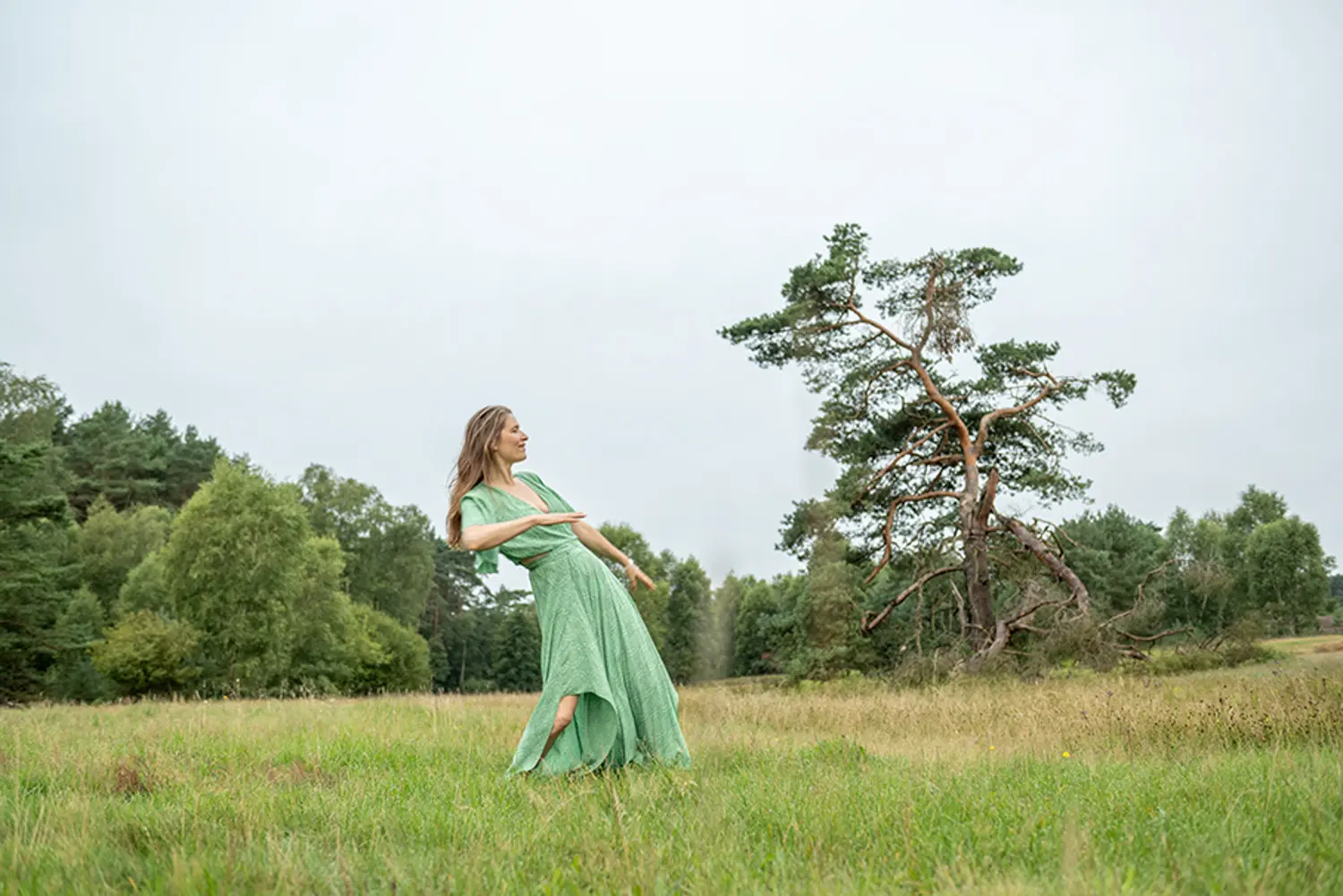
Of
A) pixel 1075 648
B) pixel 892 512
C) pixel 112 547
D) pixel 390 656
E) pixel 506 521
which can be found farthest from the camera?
pixel 390 656

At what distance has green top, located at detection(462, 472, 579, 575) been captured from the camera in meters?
5.11

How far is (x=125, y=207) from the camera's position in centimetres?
3534

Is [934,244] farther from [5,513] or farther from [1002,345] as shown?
[5,513]

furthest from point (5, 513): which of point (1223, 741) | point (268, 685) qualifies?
point (1223, 741)

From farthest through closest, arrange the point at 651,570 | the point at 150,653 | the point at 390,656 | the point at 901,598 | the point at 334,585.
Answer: the point at 651,570 < the point at 390,656 < the point at 334,585 < the point at 150,653 < the point at 901,598

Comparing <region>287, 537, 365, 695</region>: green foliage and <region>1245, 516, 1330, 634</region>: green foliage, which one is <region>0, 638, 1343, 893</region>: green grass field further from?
<region>1245, 516, 1330, 634</region>: green foliage

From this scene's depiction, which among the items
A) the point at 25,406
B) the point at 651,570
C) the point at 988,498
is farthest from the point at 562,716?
the point at 651,570

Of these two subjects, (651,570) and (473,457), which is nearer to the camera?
(473,457)

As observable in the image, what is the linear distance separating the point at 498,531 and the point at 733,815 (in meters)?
2.16

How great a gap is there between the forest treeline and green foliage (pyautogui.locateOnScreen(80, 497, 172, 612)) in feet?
0.31

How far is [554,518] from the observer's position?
5.00 m

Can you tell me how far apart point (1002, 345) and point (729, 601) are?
28.1 meters

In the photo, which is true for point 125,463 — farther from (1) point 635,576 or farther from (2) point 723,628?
(1) point 635,576

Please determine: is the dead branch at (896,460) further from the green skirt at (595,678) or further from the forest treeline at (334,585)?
the green skirt at (595,678)
